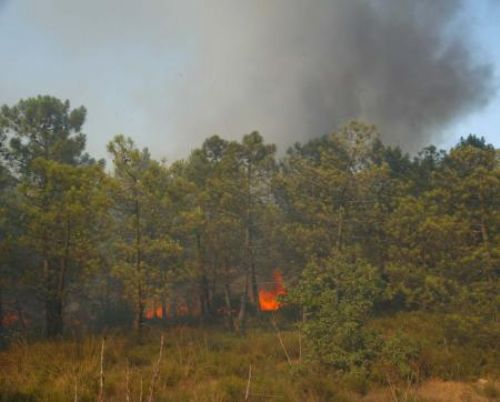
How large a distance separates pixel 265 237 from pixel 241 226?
2932 mm

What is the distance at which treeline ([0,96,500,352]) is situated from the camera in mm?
13141

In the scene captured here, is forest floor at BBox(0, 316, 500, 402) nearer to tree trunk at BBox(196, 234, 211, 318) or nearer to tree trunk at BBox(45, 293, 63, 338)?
tree trunk at BBox(45, 293, 63, 338)

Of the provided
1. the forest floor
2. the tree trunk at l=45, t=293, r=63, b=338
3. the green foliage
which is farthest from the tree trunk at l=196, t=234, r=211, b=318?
the green foliage

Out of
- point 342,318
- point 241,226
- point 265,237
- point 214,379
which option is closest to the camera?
point 214,379

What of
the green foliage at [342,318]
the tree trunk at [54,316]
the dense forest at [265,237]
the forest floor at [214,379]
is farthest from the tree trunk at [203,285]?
the green foliage at [342,318]

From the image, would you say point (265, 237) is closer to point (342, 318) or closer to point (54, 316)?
point (54, 316)

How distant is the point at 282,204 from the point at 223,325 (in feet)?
36.0

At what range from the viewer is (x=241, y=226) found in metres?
24.5

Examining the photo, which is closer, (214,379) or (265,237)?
(214,379)

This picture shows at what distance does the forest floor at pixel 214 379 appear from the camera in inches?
328

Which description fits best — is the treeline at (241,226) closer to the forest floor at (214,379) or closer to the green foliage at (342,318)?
the green foliage at (342,318)

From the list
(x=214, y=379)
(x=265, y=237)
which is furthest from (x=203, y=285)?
(x=214, y=379)

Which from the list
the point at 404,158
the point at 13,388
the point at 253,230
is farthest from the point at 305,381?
the point at 404,158

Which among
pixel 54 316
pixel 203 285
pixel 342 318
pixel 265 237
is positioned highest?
pixel 265 237
